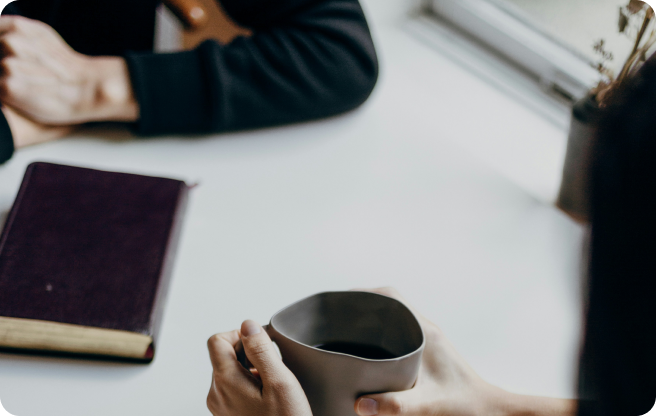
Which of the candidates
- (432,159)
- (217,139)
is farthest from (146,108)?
(432,159)

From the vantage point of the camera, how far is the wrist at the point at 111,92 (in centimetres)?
65

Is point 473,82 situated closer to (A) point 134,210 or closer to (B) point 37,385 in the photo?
(A) point 134,210

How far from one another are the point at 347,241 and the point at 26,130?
41 cm

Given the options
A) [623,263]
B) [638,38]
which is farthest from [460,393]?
[638,38]

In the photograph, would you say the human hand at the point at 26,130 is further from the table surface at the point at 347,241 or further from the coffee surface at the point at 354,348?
the coffee surface at the point at 354,348

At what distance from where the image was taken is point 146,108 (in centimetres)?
66

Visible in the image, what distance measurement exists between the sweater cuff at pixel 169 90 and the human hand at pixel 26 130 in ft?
0.35

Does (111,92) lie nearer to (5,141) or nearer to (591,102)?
(5,141)

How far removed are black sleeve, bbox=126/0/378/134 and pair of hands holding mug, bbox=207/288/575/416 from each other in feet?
1.04

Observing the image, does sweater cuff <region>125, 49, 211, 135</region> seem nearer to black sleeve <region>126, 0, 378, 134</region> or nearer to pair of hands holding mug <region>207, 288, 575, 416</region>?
black sleeve <region>126, 0, 378, 134</region>

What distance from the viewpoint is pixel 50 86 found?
25.2 inches

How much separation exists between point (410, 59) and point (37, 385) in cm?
71

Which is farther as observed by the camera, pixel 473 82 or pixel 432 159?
pixel 473 82

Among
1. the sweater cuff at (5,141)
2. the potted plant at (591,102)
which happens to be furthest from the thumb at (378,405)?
the sweater cuff at (5,141)
